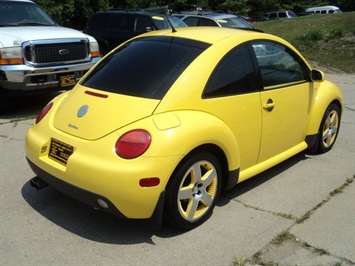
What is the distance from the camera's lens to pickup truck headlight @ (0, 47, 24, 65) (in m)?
6.50

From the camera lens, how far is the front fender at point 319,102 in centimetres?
484

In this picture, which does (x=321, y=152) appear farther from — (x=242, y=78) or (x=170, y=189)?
(x=170, y=189)

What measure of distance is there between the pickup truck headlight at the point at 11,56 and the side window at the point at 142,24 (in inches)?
185

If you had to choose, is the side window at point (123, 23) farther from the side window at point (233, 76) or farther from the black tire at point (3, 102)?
the side window at point (233, 76)

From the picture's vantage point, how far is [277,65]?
14.3ft

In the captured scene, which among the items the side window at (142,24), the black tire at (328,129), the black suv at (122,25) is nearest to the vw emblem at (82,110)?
the black tire at (328,129)

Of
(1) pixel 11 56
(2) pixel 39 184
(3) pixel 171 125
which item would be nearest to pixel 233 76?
(3) pixel 171 125

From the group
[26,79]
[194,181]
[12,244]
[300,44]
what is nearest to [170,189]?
[194,181]

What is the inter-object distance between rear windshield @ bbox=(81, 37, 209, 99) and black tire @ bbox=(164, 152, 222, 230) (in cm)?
62

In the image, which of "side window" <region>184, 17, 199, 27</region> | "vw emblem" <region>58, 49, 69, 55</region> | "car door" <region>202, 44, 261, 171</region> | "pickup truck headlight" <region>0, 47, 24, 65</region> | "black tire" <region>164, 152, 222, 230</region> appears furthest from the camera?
"side window" <region>184, 17, 199, 27</region>

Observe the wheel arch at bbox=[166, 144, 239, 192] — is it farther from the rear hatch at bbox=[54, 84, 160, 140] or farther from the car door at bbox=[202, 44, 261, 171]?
the rear hatch at bbox=[54, 84, 160, 140]

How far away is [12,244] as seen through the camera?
3.22 m

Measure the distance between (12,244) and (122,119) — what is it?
1276mm

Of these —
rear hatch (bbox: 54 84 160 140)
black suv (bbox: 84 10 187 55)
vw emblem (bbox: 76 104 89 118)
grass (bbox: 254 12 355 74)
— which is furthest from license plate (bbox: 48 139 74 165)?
grass (bbox: 254 12 355 74)
